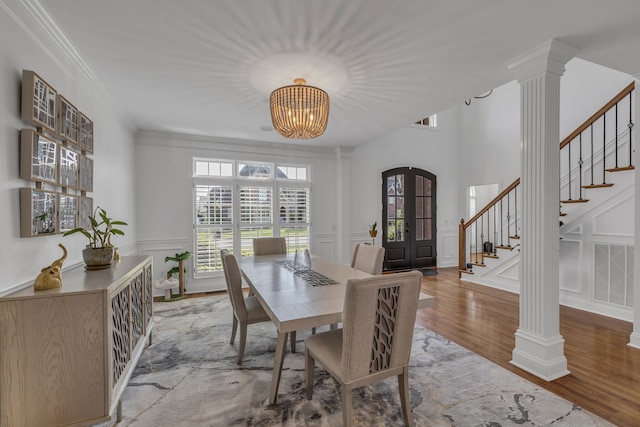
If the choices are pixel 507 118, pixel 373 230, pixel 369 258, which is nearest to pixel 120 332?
pixel 369 258

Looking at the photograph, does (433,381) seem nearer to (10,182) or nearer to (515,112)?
(10,182)

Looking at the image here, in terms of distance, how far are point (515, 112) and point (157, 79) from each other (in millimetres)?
6167

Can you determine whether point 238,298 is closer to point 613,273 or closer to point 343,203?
point 343,203

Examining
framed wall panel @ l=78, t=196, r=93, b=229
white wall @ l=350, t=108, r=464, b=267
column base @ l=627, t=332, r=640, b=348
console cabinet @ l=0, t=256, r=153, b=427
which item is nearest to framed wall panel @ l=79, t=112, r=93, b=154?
framed wall panel @ l=78, t=196, r=93, b=229

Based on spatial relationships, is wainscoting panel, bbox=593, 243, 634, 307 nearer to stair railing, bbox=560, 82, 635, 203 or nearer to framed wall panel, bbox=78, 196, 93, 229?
stair railing, bbox=560, 82, 635, 203

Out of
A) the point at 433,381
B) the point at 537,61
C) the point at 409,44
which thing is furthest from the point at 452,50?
the point at 433,381

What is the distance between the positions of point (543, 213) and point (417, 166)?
176 inches

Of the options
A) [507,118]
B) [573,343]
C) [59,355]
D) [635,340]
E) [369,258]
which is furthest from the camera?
[507,118]

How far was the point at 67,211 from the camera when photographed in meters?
2.21

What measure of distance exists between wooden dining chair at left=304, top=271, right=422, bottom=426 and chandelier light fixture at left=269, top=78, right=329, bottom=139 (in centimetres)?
153

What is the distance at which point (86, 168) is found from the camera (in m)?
2.54

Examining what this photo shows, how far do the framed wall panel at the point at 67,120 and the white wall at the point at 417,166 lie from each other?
4545mm

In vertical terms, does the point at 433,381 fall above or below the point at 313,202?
below

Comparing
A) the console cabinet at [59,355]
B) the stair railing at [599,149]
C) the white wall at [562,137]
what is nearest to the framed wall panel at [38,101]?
the console cabinet at [59,355]
